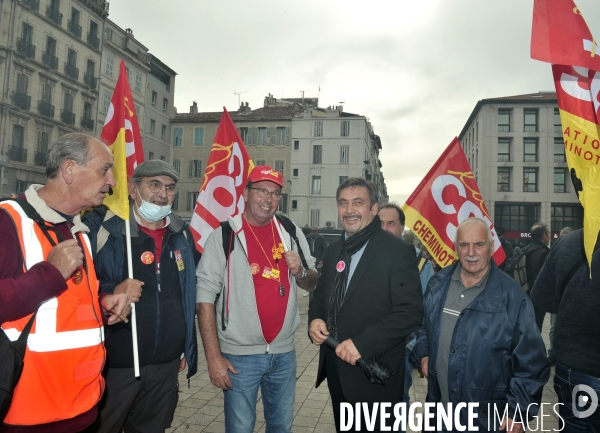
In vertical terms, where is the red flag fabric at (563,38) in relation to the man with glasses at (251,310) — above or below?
above

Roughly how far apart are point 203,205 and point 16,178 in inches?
1073

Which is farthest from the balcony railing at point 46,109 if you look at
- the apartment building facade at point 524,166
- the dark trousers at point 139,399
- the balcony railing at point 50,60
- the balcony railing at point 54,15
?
the apartment building facade at point 524,166

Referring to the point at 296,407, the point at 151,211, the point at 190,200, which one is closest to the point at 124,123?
the point at 151,211

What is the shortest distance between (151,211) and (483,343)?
7.77ft

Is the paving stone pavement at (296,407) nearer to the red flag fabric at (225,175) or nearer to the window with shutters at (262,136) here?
the red flag fabric at (225,175)

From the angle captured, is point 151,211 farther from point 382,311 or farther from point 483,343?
point 483,343

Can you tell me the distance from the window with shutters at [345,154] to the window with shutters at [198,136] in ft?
48.4

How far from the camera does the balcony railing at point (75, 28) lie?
107ft

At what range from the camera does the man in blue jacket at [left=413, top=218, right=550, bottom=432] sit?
2.64 meters

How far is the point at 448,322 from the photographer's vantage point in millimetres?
2971

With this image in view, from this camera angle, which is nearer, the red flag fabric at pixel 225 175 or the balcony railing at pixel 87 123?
the red flag fabric at pixel 225 175

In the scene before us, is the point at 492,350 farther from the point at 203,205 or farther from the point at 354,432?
the point at 203,205

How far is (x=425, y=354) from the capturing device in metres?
3.26

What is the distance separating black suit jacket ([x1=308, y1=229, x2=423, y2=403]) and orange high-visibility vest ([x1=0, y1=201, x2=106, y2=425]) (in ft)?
4.86
